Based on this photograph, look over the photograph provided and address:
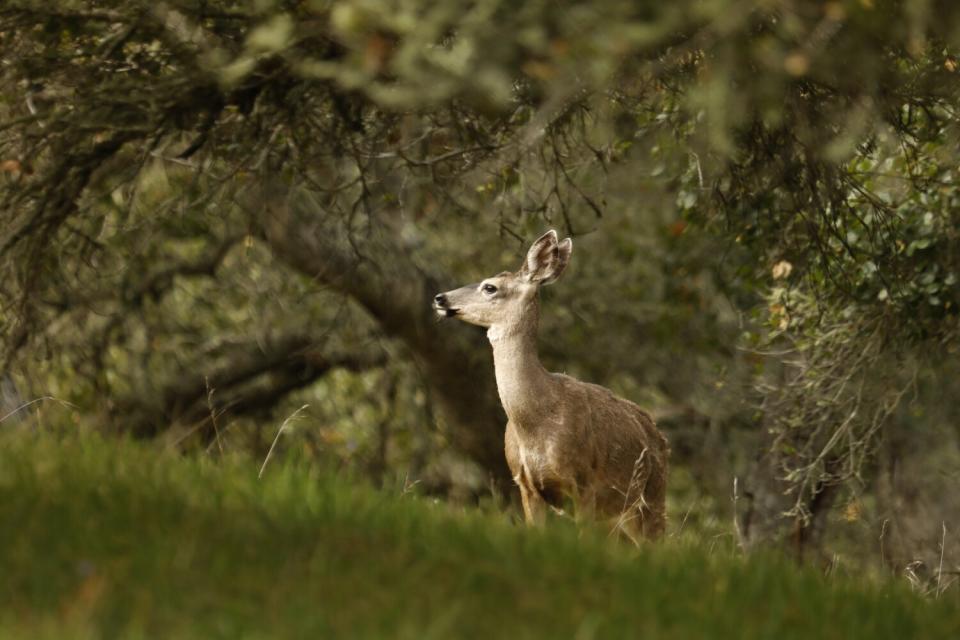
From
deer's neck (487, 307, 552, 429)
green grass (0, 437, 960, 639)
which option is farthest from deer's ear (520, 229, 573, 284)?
green grass (0, 437, 960, 639)

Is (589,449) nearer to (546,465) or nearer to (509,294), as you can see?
(546,465)

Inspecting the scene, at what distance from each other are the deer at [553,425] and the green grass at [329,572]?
9.00 feet

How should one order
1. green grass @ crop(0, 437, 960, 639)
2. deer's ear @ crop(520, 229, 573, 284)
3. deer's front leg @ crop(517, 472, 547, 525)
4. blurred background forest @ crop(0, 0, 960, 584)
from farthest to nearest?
deer's ear @ crop(520, 229, 573, 284)
deer's front leg @ crop(517, 472, 547, 525)
blurred background forest @ crop(0, 0, 960, 584)
green grass @ crop(0, 437, 960, 639)

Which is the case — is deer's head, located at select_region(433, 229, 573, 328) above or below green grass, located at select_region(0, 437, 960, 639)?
below

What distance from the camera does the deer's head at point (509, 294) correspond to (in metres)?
9.91

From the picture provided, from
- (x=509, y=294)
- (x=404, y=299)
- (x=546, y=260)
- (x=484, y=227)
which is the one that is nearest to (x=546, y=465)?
(x=509, y=294)

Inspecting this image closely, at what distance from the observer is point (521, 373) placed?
9.57 metres

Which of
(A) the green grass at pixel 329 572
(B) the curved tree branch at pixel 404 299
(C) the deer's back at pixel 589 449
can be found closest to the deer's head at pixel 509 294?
(C) the deer's back at pixel 589 449

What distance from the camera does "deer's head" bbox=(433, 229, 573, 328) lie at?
9.91m

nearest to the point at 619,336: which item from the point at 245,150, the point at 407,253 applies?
the point at 407,253

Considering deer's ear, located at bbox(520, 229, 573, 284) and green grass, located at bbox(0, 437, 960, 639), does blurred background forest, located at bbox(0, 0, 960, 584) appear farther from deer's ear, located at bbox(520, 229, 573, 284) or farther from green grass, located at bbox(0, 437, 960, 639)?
green grass, located at bbox(0, 437, 960, 639)

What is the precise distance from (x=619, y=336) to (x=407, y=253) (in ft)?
11.4

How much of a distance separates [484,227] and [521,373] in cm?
639

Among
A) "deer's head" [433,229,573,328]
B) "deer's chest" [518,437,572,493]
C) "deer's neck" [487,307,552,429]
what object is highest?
"deer's head" [433,229,573,328]
